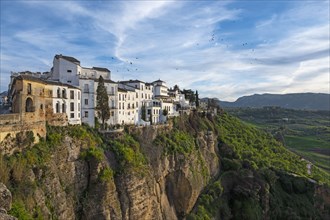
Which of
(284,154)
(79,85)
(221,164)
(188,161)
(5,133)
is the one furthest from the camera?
(284,154)

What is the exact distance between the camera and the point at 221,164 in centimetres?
5762

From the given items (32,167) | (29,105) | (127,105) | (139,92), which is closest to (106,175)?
(32,167)

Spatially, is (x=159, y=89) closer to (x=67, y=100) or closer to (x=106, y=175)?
(x=67, y=100)

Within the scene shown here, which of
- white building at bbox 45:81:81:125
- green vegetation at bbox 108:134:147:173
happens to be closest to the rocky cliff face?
green vegetation at bbox 108:134:147:173

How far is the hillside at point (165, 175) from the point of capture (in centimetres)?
2417

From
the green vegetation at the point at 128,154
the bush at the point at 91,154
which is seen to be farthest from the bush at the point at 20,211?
the green vegetation at the point at 128,154

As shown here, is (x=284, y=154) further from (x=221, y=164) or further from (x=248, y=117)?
(x=248, y=117)

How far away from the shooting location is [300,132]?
12781 centimetres

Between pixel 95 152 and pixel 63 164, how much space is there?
13.1ft

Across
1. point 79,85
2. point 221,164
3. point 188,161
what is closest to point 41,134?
point 79,85

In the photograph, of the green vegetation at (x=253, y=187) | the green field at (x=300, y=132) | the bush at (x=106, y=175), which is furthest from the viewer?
the green field at (x=300, y=132)

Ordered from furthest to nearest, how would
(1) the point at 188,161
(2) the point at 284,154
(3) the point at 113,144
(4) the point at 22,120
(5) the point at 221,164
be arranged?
(2) the point at 284,154 → (5) the point at 221,164 → (1) the point at 188,161 → (3) the point at 113,144 → (4) the point at 22,120

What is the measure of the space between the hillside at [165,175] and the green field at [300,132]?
83.8 feet

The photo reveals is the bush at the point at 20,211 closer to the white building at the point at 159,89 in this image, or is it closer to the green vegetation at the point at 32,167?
the green vegetation at the point at 32,167
